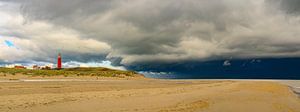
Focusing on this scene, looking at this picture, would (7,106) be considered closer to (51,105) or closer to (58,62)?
(51,105)

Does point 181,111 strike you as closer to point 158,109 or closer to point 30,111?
point 158,109

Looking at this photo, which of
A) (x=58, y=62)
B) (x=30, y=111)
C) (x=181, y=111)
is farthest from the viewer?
(x=58, y=62)

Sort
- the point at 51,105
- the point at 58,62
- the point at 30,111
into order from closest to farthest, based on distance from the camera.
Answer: the point at 30,111
the point at 51,105
the point at 58,62

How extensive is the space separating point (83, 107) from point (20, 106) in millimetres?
3641

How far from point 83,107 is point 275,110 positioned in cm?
1211

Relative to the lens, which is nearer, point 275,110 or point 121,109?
point 121,109

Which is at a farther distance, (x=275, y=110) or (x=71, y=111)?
(x=275, y=110)

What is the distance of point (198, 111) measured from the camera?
19.2 metres

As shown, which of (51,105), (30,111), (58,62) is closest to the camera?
(30,111)

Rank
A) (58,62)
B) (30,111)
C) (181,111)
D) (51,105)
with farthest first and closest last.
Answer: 1. (58,62)
2. (51,105)
3. (181,111)
4. (30,111)

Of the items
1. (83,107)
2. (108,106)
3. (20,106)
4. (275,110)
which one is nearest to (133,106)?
(108,106)

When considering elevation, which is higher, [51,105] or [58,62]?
[58,62]

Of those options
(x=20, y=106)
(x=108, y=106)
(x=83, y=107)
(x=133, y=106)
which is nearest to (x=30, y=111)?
(x=20, y=106)

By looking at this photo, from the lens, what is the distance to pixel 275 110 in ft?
68.6
